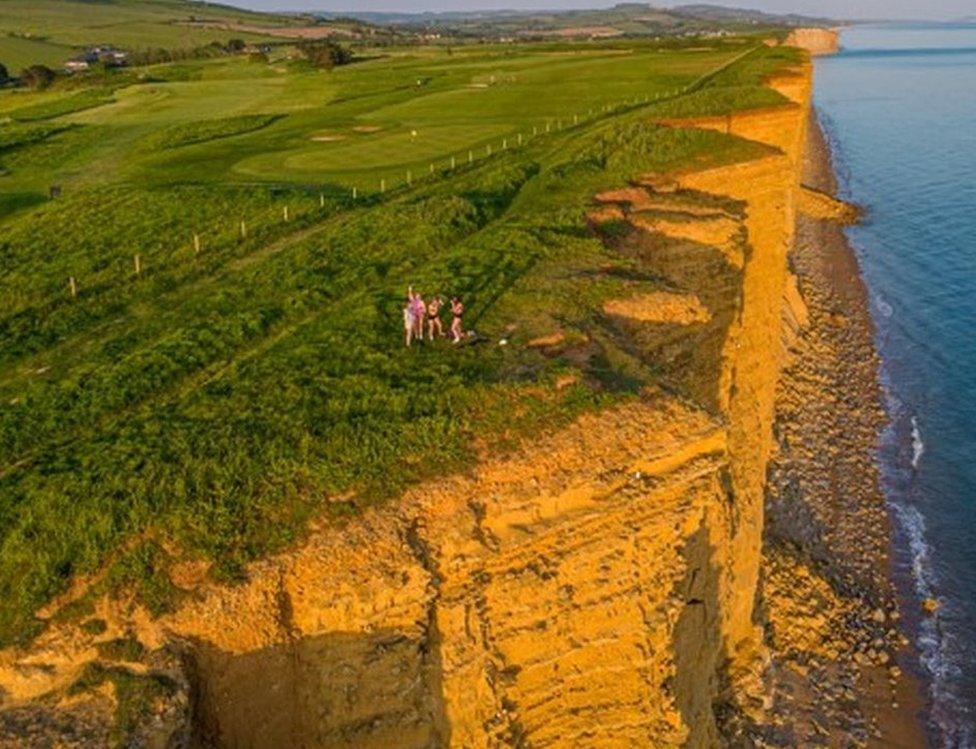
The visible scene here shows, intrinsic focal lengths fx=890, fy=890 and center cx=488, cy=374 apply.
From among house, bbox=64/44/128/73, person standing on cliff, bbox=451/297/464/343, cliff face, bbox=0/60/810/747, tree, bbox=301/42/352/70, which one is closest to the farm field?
house, bbox=64/44/128/73

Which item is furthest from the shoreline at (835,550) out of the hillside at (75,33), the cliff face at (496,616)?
the hillside at (75,33)

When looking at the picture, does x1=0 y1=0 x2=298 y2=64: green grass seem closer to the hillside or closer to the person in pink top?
the hillside

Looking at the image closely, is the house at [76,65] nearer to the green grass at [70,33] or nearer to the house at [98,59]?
the house at [98,59]

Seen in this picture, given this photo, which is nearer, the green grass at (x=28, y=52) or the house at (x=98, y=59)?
the house at (x=98, y=59)

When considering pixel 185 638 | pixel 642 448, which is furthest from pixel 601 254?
pixel 185 638

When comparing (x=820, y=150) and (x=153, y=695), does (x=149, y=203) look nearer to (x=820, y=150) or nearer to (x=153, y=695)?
(x=153, y=695)

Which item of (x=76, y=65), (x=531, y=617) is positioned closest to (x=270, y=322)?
(x=531, y=617)

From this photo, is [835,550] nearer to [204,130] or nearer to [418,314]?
[418,314]
